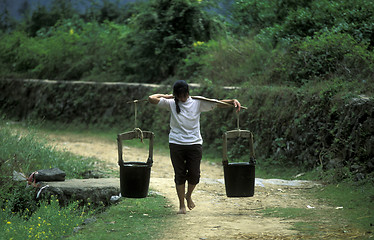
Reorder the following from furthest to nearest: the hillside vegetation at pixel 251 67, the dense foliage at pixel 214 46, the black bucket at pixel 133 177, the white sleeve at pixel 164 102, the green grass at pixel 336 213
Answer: the dense foliage at pixel 214 46, the hillside vegetation at pixel 251 67, the black bucket at pixel 133 177, the white sleeve at pixel 164 102, the green grass at pixel 336 213

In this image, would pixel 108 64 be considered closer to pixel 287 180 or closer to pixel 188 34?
pixel 188 34

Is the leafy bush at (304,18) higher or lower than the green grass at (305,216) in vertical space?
higher

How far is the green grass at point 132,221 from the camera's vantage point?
6.11m

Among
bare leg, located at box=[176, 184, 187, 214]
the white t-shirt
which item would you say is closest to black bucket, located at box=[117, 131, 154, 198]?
bare leg, located at box=[176, 184, 187, 214]

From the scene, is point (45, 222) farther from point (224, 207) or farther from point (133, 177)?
point (224, 207)

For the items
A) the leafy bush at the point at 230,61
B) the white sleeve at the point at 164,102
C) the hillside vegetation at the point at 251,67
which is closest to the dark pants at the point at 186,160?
the white sleeve at the point at 164,102

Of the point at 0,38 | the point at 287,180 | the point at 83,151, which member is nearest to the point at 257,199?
the point at 287,180

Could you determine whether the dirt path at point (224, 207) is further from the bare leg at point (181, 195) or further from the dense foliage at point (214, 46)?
the dense foliage at point (214, 46)

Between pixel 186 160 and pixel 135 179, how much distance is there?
74 cm

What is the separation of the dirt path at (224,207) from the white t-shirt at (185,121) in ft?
3.36

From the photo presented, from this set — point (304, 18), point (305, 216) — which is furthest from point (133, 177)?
point (304, 18)

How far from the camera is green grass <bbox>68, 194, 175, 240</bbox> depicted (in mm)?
6113

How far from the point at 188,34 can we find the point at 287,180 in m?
9.39

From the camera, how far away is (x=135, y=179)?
279 inches
